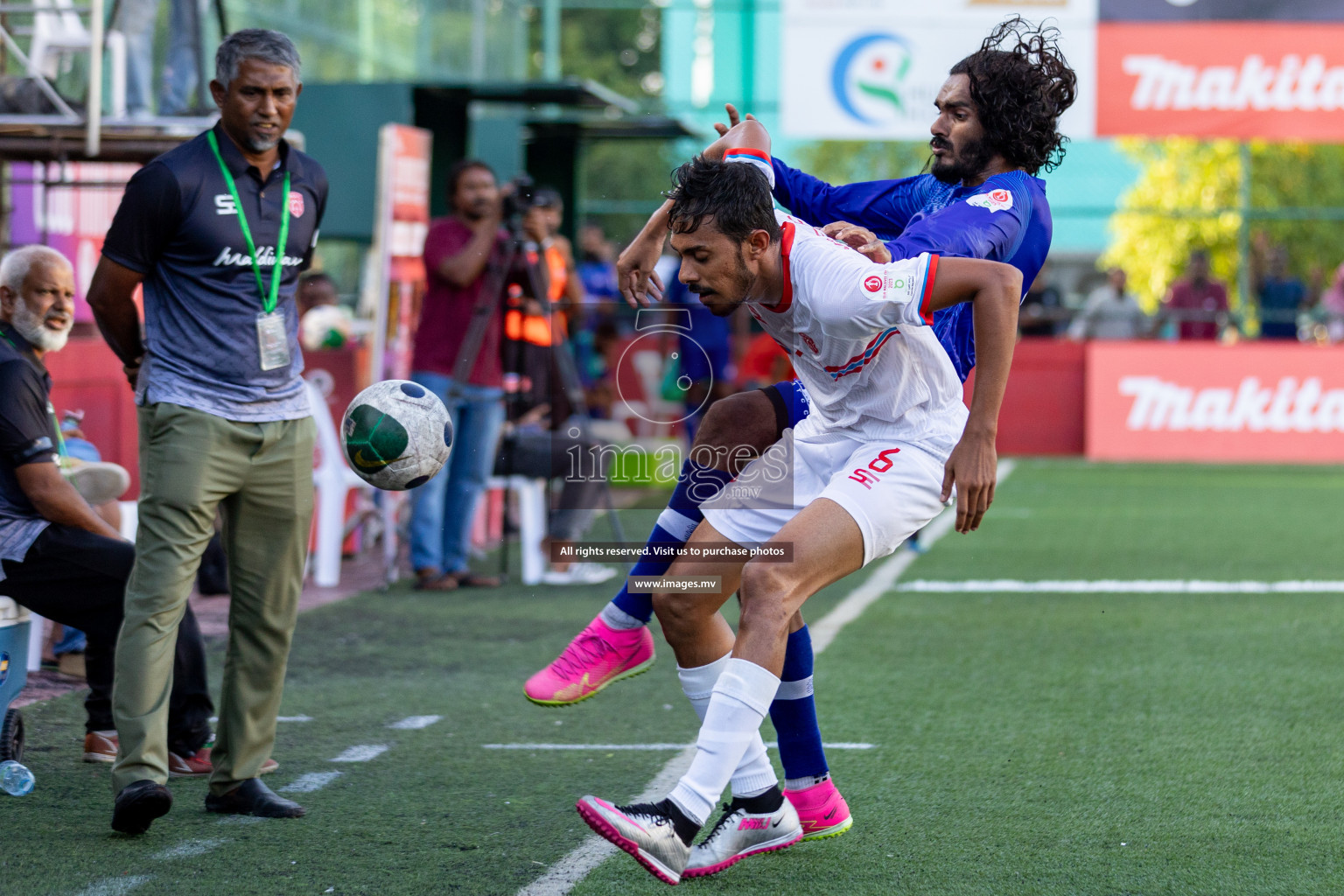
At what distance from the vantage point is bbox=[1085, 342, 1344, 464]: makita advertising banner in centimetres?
1753

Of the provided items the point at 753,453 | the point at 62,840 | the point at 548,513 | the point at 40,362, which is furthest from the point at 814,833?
the point at 548,513

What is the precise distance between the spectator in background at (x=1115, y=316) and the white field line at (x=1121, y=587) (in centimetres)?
987

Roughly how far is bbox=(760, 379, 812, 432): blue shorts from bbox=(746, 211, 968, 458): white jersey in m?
0.06

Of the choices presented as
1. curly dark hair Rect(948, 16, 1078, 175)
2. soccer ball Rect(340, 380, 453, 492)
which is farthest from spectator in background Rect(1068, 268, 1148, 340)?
soccer ball Rect(340, 380, 453, 492)

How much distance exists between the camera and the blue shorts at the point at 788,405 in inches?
176

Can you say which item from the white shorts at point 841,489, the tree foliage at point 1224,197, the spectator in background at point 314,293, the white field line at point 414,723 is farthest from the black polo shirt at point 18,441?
the tree foliage at point 1224,197

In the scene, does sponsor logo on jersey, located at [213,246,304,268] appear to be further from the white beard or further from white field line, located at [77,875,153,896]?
white field line, located at [77,875,153,896]

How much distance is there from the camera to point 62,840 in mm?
4363

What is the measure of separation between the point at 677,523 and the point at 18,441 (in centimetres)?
209

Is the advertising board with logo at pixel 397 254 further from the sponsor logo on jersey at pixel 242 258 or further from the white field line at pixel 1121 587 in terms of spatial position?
the sponsor logo on jersey at pixel 242 258

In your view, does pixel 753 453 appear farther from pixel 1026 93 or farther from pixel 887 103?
pixel 887 103

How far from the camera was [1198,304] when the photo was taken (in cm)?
1892

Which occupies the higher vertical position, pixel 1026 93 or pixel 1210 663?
pixel 1026 93

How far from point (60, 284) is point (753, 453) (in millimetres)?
2424
